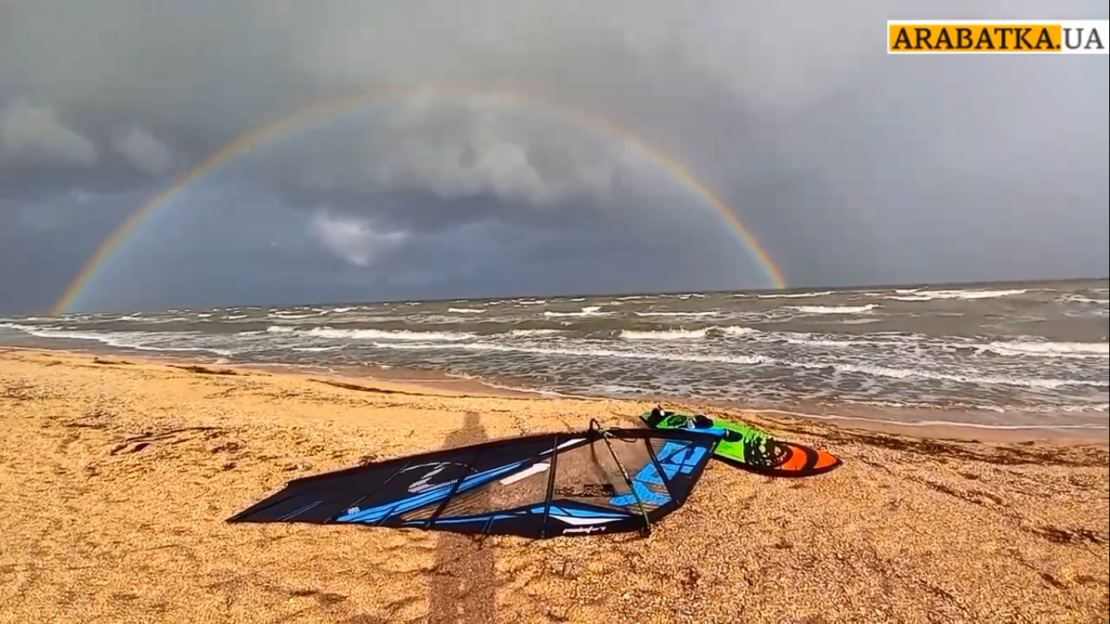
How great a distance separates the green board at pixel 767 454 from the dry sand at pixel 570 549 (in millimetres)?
171

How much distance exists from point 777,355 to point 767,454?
803 cm

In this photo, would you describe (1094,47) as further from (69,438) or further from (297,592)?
(69,438)

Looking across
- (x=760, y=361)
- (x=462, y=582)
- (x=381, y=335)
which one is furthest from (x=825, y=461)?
(x=381, y=335)

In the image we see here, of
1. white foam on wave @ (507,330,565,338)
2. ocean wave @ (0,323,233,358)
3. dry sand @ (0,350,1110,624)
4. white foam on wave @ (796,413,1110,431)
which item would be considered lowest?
white foam on wave @ (796,413,1110,431)

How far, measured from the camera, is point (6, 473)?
4793 mm

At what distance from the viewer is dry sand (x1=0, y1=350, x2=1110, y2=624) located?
116 inches

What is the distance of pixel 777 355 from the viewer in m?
12.4

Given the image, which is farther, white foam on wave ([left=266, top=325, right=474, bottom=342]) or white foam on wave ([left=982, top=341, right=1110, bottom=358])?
white foam on wave ([left=266, top=325, right=474, bottom=342])

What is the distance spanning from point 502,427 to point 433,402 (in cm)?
229

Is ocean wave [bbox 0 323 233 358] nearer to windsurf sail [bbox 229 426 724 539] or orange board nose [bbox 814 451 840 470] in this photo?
windsurf sail [bbox 229 426 724 539]

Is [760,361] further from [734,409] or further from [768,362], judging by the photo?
[734,409]

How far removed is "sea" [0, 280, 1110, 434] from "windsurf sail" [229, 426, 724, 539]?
324 centimetres

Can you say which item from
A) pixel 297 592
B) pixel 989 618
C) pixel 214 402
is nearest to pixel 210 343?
pixel 214 402

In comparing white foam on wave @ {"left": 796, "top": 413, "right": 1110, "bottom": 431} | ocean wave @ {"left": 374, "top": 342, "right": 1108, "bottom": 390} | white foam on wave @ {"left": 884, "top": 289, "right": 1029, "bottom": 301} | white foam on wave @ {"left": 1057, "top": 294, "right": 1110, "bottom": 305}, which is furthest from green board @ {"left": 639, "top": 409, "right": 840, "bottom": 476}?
white foam on wave @ {"left": 884, "top": 289, "right": 1029, "bottom": 301}
